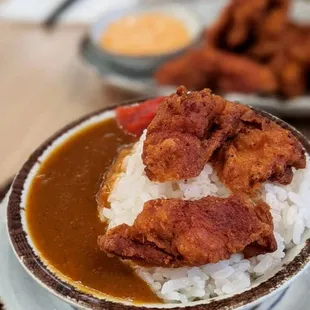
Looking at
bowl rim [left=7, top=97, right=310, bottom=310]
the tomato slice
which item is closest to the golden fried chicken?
the tomato slice

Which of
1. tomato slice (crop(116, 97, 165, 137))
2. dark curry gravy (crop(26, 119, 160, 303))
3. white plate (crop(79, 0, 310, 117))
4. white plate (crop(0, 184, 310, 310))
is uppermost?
tomato slice (crop(116, 97, 165, 137))

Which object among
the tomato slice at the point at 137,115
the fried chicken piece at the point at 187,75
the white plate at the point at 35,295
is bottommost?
the fried chicken piece at the point at 187,75

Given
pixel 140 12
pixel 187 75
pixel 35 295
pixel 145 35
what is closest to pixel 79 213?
pixel 35 295

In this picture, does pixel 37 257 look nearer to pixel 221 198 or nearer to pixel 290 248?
pixel 221 198

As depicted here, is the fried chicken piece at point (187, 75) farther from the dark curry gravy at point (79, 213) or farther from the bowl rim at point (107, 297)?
the bowl rim at point (107, 297)

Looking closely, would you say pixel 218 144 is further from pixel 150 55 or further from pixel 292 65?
pixel 150 55

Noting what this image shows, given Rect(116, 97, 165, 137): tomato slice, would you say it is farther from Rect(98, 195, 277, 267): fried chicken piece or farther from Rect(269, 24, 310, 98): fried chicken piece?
Rect(269, 24, 310, 98): fried chicken piece

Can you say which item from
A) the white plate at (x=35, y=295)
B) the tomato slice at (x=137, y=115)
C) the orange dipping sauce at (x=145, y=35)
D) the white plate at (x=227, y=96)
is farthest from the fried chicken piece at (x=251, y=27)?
the white plate at (x=35, y=295)
